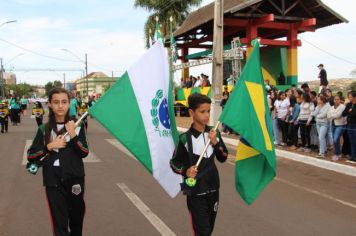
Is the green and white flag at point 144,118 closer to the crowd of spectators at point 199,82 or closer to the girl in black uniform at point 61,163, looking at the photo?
the girl in black uniform at point 61,163

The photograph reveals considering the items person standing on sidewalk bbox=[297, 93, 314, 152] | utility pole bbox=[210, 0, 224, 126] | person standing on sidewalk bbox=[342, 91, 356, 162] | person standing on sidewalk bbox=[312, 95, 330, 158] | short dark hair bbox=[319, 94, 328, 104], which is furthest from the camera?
utility pole bbox=[210, 0, 224, 126]

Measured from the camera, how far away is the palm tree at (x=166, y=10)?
3834 centimetres

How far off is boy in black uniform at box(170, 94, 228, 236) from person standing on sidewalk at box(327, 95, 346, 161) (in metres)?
8.13

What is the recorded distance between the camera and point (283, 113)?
46.3ft

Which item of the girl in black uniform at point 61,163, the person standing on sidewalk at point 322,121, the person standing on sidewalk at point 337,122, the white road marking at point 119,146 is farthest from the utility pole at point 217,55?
the girl in black uniform at point 61,163

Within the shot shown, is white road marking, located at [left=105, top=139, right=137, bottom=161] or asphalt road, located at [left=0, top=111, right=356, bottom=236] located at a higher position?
white road marking, located at [left=105, top=139, right=137, bottom=161]

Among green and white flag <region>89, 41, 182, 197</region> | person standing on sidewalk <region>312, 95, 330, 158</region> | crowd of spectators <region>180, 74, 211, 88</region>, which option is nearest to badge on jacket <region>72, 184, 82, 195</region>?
green and white flag <region>89, 41, 182, 197</region>

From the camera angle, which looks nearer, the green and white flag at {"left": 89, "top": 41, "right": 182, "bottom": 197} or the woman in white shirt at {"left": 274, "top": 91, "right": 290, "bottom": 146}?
the green and white flag at {"left": 89, "top": 41, "right": 182, "bottom": 197}

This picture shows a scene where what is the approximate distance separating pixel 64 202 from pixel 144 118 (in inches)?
43.6

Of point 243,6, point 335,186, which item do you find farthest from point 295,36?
point 335,186

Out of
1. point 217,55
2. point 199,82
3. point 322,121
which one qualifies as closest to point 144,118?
point 322,121

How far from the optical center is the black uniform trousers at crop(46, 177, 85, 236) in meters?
3.90

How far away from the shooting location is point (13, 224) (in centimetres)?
586

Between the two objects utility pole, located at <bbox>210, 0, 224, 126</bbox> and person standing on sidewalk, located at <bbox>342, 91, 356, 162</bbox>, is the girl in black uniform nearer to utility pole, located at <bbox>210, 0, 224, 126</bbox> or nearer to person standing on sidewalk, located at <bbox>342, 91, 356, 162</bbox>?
person standing on sidewalk, located at <bbox>342, 91, 356, 162</bbox>
